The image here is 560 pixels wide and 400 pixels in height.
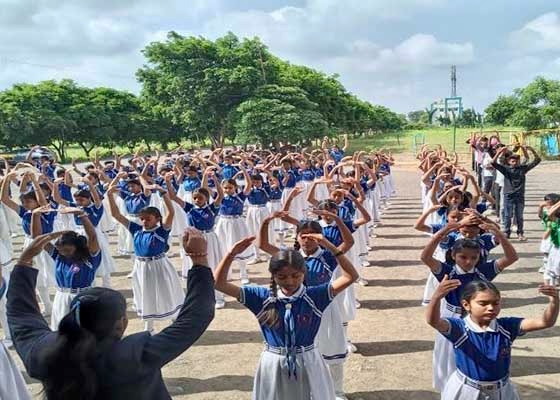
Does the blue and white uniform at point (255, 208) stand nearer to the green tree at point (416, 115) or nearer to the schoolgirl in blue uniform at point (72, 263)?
the schoolgirl in blue uniform at point (72, 263)

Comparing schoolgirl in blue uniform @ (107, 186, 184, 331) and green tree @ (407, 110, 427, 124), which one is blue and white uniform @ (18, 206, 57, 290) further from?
green tree @ (407, 110, 427, 124)

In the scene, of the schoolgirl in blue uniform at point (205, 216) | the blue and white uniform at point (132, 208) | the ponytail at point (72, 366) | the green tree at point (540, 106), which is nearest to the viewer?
the ponytail at point (72, 366)

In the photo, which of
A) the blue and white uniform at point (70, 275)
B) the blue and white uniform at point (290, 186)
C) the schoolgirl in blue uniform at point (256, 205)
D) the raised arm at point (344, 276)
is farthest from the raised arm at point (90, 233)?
the blue and white uniform at point (290, 186)

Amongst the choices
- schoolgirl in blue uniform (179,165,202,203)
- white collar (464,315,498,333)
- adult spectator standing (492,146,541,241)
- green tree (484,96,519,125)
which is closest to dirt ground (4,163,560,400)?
adult spectator standing (492,146,541,241)

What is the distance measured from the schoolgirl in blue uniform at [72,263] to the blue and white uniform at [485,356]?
353cm

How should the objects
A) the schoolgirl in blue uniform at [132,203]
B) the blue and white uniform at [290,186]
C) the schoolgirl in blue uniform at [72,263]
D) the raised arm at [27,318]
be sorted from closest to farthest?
the raised arm at [27,318]
the schoolgirl in blue uniform at [72,263]
the schoolgirl in blue uniform at [132,203]
the blue and white uniform at [290,186]

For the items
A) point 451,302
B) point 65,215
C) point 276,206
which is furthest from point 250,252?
point 451,302

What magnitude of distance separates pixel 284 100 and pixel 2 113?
22794mm

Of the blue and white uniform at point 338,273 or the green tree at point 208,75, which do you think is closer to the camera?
the blue and white uniform at point 338,273

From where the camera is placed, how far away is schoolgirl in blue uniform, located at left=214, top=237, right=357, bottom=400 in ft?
11.6

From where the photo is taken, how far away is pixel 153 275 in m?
6.43

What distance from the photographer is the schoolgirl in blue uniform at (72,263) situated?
5109 millimetres

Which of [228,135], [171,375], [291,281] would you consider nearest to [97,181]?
[171,375]

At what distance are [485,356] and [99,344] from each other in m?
2.48
